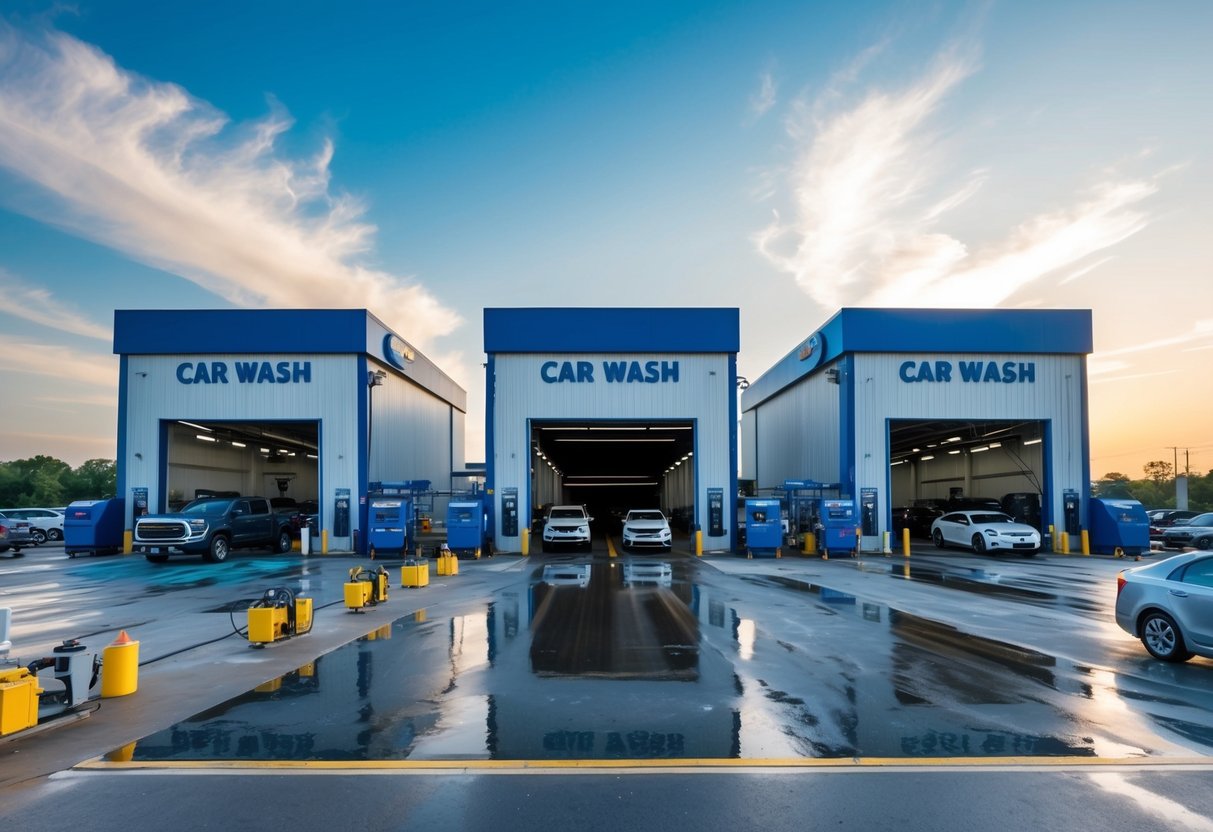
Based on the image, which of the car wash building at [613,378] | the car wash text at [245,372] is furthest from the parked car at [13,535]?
the car wash building at [613,378]

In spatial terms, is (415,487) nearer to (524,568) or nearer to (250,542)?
(250,542)

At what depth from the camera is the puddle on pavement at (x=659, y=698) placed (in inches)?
227

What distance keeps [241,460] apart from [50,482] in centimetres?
5442

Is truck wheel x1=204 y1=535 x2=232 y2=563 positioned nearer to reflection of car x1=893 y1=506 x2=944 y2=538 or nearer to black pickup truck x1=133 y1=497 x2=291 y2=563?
black pickup truck x1=133 y1=497 x2=291 y2=563

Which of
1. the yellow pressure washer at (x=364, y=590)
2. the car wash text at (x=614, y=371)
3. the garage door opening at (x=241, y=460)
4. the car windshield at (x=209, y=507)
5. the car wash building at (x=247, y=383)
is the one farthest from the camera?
the garage door opening at (x=241, y=460)

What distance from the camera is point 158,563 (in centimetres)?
2244

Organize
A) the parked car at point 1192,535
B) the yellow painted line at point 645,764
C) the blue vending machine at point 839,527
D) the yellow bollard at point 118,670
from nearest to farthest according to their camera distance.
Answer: the yellow painted line at point 645,764, the yellow bollard at point 118,670, the blue vending machine at point 839,527, the parked car at point 1192,535

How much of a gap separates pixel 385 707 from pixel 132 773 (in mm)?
2061

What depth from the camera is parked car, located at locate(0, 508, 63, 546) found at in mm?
33656

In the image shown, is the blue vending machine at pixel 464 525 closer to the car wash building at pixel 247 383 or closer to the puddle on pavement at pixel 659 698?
the car wash building at pixel 247 383

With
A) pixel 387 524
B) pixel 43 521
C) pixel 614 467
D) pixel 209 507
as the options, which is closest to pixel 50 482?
pixel 43 521

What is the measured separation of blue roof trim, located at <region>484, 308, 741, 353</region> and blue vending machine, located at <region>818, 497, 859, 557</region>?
707 centimetres

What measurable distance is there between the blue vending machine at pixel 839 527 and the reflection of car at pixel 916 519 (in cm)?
1092

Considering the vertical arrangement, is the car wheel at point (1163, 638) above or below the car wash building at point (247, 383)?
below
